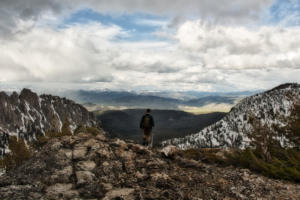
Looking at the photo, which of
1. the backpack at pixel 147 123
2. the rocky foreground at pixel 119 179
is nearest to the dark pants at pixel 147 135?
the backpack at pixel 147 123

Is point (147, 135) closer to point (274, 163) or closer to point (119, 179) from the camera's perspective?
point (119, 179)

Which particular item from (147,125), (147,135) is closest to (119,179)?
(147,125)

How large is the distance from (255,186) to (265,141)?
10.6m

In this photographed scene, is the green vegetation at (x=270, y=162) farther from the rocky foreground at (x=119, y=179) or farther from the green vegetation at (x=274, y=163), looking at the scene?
the rocky foreground at (x=119, y=179)

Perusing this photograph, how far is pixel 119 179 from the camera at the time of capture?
17609mm

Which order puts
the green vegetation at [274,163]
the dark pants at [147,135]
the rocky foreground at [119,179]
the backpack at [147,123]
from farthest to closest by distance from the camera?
the dark pants at [147,135]
the backpack at [147,123]
the green vegetation at [274,163]
the rocky foreground at [119,179]

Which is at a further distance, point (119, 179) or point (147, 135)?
point (147, 135)

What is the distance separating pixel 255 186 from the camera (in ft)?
58.5

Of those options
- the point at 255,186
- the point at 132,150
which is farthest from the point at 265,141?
the point at 132,150

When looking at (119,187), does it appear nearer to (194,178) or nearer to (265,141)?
(194,178)

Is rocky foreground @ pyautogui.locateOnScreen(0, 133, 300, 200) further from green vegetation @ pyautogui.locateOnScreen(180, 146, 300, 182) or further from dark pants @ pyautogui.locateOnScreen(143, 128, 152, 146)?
dark pants @ pyautogui.locateOnScreen(143, 128, 152, 146)

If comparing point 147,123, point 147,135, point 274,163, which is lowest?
point 274,163

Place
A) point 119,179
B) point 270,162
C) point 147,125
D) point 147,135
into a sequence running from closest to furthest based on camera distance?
point 119,179 < point 270,162 < point 147,125 < point 147,135

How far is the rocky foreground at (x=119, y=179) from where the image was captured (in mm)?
15641
